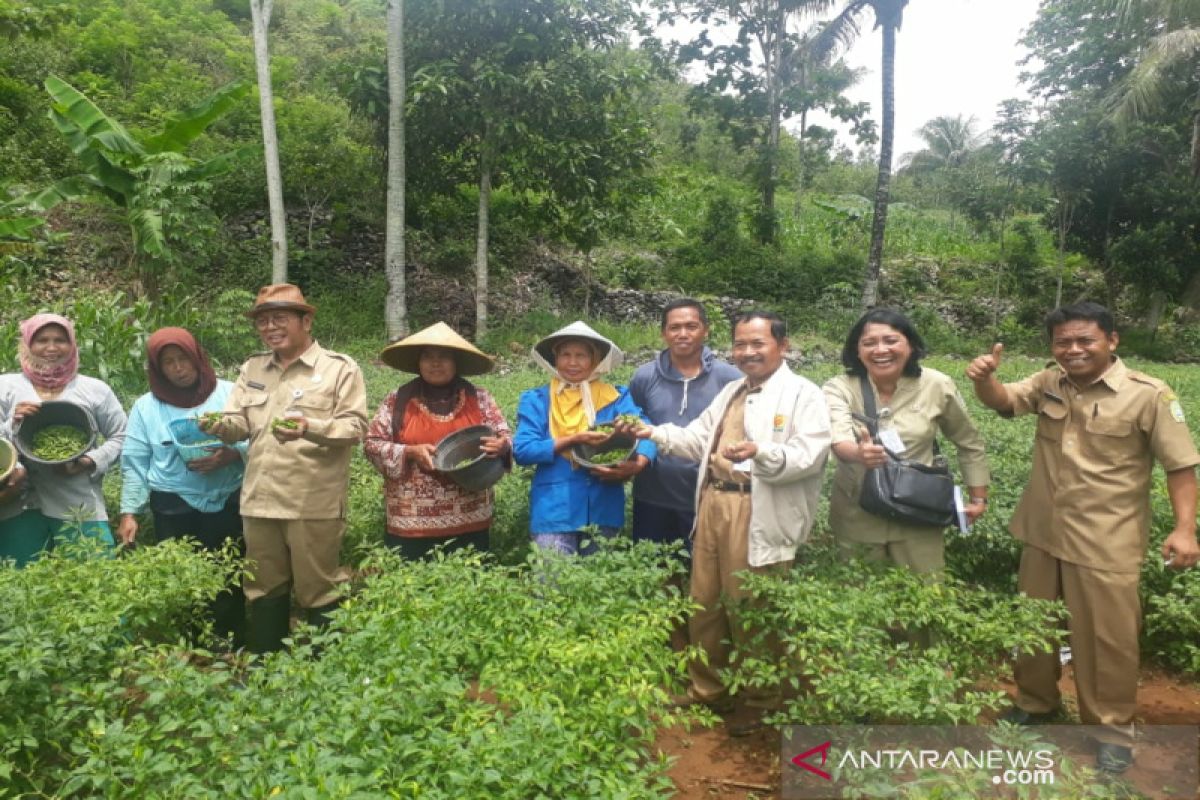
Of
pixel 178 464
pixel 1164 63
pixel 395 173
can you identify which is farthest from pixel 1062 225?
pixel 178 464

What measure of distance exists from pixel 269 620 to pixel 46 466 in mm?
1228

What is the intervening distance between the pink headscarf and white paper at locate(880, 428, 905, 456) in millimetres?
3631

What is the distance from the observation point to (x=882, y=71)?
14570 millimetres

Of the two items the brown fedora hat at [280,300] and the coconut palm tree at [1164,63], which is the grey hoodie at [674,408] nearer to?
the brown fedora hat at [280,300]

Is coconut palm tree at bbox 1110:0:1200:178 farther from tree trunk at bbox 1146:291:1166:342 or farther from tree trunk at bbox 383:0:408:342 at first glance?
tree trunk at bbox 383:0:408:342

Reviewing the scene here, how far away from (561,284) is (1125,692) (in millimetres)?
14054

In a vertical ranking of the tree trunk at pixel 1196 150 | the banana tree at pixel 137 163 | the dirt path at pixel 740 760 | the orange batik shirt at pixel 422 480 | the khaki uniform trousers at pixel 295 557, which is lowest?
the dirt path at pixel 740 760

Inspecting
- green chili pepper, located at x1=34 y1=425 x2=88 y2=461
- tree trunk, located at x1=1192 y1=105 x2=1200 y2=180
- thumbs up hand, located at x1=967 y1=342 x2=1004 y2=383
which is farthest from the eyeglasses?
tree trunk, located at x1=1192 y1=105 x2=1200 y2=180

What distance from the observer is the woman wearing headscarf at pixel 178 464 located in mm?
3678

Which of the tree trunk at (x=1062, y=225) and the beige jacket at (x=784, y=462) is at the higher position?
the tree trunk at (x=1062, y=225)

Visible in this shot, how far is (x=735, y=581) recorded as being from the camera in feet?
10.7

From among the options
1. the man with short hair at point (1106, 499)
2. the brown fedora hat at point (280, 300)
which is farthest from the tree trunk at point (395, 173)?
the man with short hair at point (1106, 499)

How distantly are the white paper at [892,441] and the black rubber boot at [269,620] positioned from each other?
2.85 meters

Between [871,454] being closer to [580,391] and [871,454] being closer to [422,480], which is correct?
[580,391]
